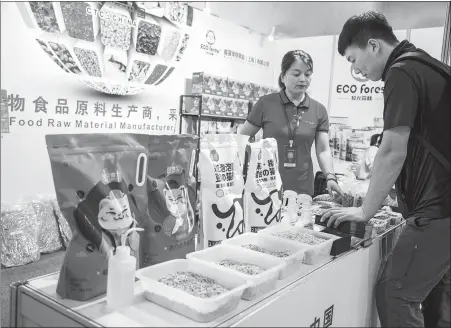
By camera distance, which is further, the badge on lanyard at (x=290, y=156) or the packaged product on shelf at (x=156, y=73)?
the packaged product on shelf at (x=156, y=73)

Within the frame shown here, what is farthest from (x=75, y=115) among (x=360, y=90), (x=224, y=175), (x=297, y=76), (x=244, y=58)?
(x=360, y=90)

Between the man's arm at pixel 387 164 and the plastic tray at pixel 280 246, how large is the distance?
1.14 feet

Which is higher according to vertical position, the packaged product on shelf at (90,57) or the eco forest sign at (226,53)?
the eco forest sign at (226,53)

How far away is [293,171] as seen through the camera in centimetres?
270

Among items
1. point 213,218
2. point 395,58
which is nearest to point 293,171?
point 395,58

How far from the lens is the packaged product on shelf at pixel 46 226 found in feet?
13.1

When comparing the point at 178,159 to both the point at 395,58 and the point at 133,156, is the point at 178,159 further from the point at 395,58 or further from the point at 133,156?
the point at 395,58

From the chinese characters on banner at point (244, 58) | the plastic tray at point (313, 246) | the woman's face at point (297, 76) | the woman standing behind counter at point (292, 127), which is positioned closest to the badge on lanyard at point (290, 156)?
the woman standing behind counter at point (292, 127)

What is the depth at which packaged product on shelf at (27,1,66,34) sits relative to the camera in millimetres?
3678

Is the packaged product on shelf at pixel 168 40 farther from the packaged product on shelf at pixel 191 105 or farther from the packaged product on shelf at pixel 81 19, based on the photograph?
the packaged product on shelf at pixel 81 19

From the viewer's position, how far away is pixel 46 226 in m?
4.07

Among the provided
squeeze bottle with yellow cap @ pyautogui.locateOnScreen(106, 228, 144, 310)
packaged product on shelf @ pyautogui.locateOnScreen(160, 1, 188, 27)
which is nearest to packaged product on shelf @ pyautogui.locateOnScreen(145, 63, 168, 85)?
packaged product on shelf @ pyautogui.locateOnScreen(160, 1, 188, 27)

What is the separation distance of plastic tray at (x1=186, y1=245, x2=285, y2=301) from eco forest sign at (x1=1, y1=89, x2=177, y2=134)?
310 centimetres

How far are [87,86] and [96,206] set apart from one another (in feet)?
11.4
